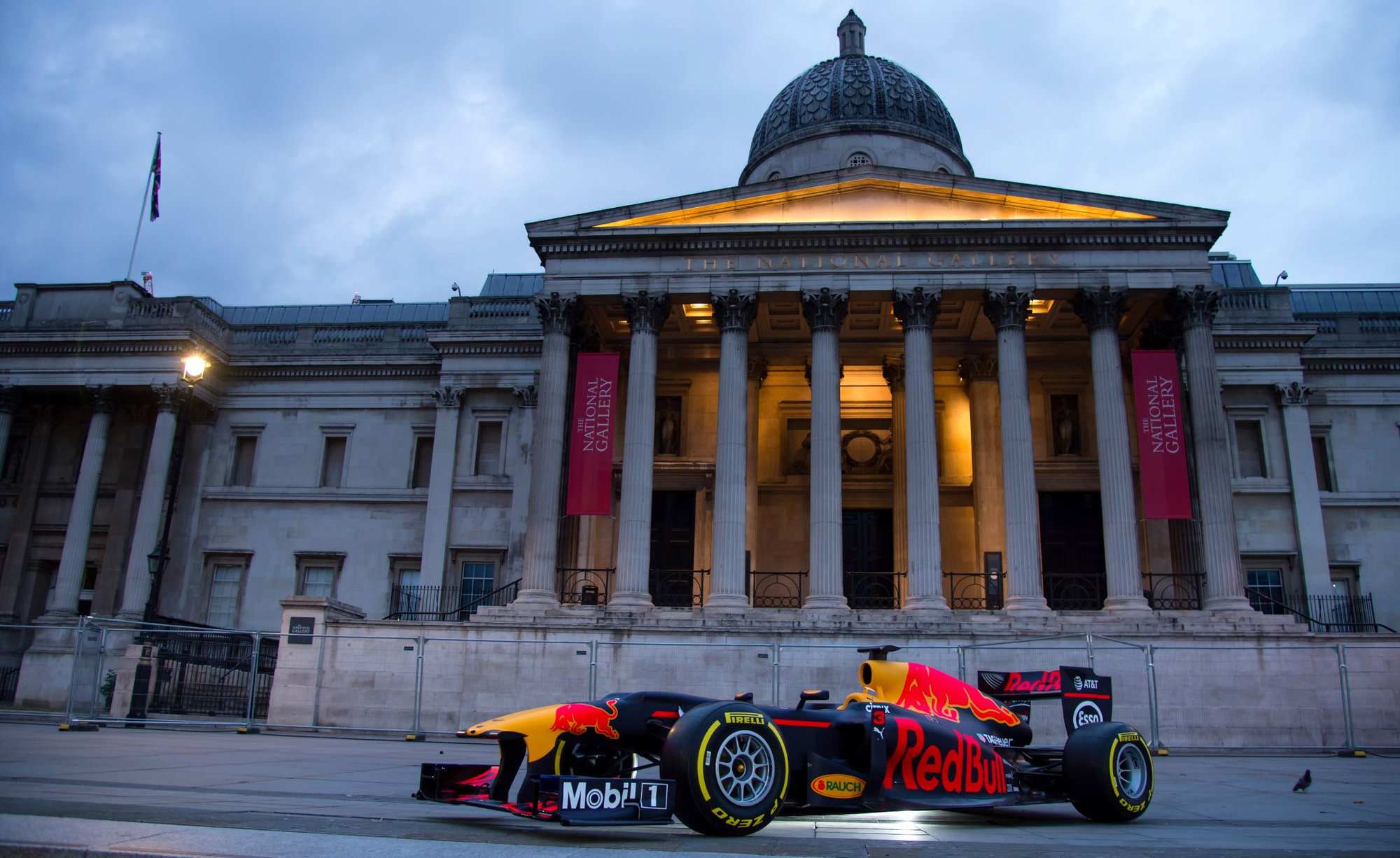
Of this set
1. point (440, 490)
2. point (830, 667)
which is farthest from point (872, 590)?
point (440, 490)

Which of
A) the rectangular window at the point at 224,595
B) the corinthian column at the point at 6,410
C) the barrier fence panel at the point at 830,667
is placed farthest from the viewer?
the corinthian column at the point at 6,410

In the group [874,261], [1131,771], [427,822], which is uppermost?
[874,261]

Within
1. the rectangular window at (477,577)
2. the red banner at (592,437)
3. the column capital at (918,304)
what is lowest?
the rectangular window at (477,577)

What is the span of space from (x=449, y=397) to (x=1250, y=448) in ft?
86.2

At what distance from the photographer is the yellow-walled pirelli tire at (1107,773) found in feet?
→ 28.3

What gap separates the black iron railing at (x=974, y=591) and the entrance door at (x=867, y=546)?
6.54 ft

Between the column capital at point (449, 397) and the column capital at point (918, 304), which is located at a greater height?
the column capital at point (918, 304)

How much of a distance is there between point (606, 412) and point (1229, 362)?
67.2 ft

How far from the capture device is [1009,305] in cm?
2588

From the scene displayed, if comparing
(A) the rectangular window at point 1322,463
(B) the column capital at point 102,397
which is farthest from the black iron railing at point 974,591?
(B) the column capital at point 102,397

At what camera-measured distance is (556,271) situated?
2744cm

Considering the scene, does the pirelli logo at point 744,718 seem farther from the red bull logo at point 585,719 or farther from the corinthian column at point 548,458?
the corinthian column at point 548,458

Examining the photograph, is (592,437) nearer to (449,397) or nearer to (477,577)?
(477,577)

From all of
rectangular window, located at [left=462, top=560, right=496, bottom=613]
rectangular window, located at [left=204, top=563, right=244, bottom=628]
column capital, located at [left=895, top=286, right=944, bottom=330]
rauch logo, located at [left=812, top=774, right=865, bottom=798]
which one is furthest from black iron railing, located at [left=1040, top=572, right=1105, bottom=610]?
rectangular window, located at [left=204, top=563, right=244, bottom=628]
